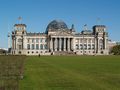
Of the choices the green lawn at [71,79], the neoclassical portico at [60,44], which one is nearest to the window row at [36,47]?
the neoclassical portico at [60,44]

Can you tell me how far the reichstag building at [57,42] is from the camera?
612 ft

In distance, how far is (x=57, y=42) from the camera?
188m

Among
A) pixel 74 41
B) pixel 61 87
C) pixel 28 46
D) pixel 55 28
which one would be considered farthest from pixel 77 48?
pixel 61 87

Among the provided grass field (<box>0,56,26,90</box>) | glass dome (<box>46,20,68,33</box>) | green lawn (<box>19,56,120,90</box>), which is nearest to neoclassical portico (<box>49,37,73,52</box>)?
glass dome (<box>46,20,68,33</box>)

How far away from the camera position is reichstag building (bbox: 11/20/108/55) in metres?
186

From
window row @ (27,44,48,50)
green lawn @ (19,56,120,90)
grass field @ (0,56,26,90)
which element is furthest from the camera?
window row @ (27,44,48,50)

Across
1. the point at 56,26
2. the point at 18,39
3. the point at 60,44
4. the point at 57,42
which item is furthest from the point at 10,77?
the point at 56,26

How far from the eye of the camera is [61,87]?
1741cm

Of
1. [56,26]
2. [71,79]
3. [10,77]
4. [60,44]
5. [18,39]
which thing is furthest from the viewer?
[56,26]

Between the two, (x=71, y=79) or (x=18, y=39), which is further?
(x=18, y=39)

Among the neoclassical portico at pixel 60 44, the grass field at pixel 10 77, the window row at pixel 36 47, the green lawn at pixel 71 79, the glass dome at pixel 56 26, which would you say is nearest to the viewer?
the grass field at pixel 10 77

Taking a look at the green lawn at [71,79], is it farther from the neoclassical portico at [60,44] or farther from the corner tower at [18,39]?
the corner tower at [18,39]

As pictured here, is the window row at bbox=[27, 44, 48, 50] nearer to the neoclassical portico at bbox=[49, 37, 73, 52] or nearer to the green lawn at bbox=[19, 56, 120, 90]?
the neoclassical portico at bbox=[49, 37, 73, 52]

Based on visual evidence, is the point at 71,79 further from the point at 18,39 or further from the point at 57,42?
the point at 18,39
